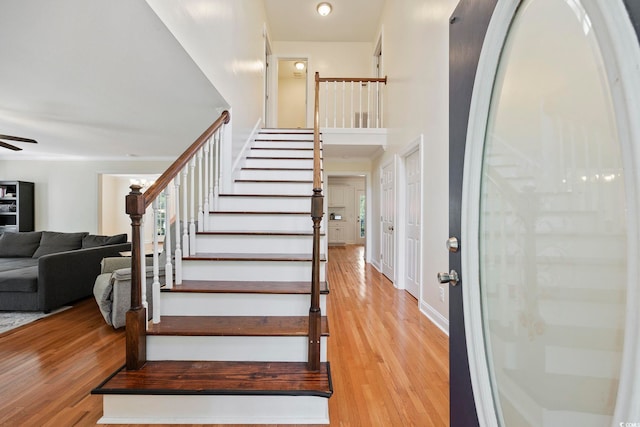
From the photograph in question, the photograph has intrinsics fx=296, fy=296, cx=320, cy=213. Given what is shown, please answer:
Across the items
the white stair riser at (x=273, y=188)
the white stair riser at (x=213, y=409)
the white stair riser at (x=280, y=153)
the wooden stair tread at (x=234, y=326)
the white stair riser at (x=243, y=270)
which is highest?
the white stair riser at (x=280, y=153)

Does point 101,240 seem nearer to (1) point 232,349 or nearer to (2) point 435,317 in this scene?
(1) point 232,349

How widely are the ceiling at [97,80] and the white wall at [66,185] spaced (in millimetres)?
1123

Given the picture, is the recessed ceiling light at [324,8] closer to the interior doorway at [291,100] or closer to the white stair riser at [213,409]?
the interior doorway at [291,100]

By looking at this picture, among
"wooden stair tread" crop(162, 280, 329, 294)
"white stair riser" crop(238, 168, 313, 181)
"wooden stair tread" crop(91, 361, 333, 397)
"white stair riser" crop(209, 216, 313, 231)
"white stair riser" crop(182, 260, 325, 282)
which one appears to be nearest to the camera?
"wooden stair tread" crop(91, 361, 333, 397)

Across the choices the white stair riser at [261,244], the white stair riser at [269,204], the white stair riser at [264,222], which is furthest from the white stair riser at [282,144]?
the white stair riser at [261,244]

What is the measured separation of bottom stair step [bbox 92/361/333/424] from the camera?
4.97ft

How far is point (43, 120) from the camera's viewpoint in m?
3.62

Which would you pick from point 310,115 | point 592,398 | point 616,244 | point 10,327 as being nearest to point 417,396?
point 592,398

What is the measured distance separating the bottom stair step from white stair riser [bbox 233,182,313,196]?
7.41ft

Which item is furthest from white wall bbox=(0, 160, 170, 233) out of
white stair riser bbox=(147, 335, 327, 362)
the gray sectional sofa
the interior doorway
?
white stair riser bbox=(147, 335, 327, 362)

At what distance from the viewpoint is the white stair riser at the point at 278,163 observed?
404 cm

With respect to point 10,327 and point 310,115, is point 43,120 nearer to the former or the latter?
point 10,327

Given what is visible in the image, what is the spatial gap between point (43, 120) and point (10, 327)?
240 cm

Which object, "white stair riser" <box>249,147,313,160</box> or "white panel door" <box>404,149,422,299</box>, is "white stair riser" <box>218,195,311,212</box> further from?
"white panel door" <box>404,149,422,299</box>
